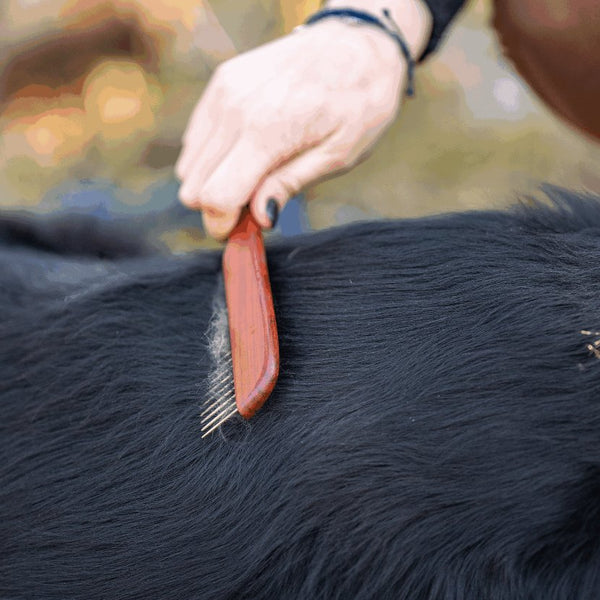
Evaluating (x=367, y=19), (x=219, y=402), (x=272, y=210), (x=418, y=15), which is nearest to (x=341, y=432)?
(x=219, y=402)

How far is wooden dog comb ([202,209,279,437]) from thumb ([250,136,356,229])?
0.10 m

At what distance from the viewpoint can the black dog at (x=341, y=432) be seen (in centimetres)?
65

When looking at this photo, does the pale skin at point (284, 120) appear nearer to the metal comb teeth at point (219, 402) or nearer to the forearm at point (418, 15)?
the forearm at point (418, 15)

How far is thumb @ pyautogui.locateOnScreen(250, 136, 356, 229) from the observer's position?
3.00 ft

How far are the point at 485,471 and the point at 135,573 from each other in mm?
346

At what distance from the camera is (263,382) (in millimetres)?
716


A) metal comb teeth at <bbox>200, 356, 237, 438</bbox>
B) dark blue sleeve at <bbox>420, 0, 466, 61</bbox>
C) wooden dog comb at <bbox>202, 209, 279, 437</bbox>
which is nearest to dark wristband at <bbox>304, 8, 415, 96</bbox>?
dark blue sleeve at <bbox>420, 0, 466, 61</bbox>

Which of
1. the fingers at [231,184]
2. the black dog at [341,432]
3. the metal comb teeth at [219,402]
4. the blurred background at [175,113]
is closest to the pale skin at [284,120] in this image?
the fingers at [231,184]

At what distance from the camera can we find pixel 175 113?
2.09 meters

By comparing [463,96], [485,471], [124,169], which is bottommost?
[463,96]

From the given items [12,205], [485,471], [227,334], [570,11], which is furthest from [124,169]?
[485,471]

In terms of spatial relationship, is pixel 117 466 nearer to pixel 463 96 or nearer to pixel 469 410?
pixel 469 410

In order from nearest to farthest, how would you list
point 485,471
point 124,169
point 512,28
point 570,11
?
point 485,471
point 570,11
point 512,28
point 124,169

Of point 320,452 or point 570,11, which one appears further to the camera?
point 570,11
